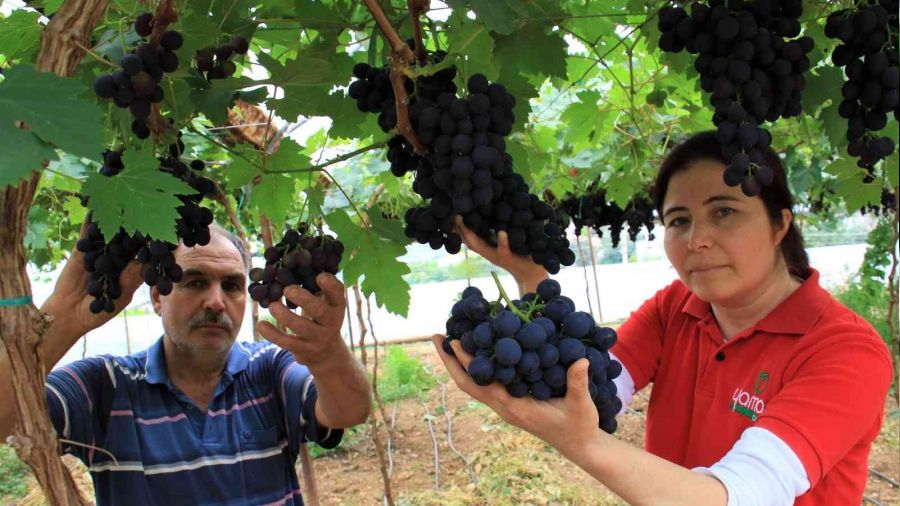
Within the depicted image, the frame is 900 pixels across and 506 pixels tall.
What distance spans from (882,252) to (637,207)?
5.57 meters

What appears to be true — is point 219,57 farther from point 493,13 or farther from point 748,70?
point 748,70

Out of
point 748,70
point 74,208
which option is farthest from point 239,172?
point 74,208

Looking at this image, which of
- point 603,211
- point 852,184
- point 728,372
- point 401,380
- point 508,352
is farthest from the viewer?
point 401,380

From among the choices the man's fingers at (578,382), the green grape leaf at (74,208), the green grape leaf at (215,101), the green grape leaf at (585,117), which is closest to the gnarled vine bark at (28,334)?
the green grape leaf at (215,101)

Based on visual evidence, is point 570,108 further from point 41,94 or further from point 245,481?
point 41,94

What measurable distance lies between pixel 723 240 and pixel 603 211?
5.27 meters

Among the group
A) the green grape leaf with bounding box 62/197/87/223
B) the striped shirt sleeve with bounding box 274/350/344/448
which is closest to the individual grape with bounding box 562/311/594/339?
the striped shirt sleeve with bounding box 274/350/344/448

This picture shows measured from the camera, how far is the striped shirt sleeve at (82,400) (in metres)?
2.05

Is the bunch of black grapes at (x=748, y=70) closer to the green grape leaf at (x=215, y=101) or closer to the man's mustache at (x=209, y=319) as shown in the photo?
the green grape leaf at (x=215, y=101)

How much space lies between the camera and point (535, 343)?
104 centimetres

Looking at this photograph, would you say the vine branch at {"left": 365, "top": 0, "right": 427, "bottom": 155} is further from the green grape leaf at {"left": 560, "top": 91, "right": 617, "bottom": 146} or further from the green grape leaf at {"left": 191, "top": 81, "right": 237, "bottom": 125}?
the green grape leaf at {"left": 560, "top": 91, "right": 617, "bottom": 146}

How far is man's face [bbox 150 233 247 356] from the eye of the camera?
2.46 meters

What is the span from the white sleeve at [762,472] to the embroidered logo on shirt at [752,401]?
303mm

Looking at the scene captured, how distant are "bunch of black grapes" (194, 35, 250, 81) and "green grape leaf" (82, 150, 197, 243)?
38 cm
